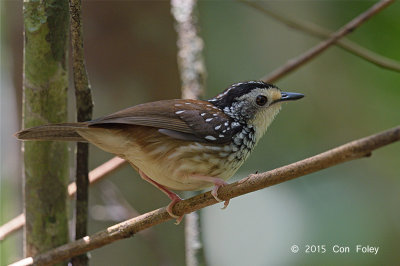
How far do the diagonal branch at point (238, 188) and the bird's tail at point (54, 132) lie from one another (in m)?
0.53

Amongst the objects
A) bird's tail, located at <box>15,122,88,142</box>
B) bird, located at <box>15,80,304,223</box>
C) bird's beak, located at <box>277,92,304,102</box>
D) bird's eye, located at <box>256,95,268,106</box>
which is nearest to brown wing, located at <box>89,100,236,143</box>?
bird, located at <box>15,80,304,223</box>

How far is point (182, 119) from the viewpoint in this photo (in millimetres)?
2873

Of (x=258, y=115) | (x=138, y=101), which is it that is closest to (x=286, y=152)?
(x=138, y=101)

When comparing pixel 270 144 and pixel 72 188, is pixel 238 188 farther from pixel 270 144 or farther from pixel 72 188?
pixel 270 144

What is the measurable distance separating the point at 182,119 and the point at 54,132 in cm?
71

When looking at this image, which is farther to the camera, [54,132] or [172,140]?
[172,140]

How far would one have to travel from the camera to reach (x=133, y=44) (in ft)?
16.9

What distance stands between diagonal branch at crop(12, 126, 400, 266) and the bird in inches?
5.0

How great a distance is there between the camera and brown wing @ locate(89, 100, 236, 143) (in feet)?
8.79

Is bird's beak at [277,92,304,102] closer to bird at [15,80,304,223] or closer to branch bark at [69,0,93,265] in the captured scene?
bird at [15,80,304,223]

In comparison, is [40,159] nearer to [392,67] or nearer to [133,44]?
[392,67]

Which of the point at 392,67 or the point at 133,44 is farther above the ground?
the point at 133,44

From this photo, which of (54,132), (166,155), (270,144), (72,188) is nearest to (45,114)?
(54,132)

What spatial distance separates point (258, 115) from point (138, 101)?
2.01m
